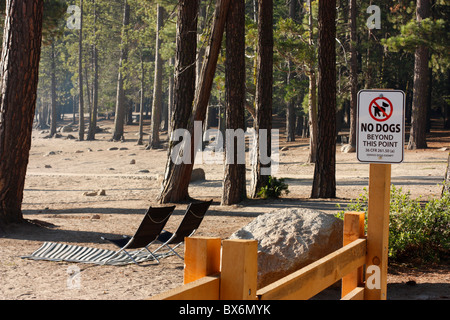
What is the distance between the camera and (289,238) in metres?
6.32

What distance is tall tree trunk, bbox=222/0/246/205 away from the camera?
14.1 metres

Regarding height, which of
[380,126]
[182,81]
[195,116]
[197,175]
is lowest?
[197,175]

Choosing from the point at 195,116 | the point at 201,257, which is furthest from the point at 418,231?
the point at 195,116

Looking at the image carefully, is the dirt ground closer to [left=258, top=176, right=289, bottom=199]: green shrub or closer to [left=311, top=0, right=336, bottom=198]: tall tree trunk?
[left=258, top=176, right=289, bottom=199]: green shrub

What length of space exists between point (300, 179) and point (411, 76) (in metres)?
18.4

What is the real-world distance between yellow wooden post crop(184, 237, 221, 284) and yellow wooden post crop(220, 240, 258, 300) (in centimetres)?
8

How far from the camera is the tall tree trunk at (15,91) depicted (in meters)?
10.2

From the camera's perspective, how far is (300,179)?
1994 centimetres

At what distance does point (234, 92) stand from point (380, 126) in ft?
34.2

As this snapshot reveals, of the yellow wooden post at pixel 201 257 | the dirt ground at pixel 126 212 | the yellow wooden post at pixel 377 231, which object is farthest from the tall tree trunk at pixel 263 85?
the yellow wooden post at pixel 201 257

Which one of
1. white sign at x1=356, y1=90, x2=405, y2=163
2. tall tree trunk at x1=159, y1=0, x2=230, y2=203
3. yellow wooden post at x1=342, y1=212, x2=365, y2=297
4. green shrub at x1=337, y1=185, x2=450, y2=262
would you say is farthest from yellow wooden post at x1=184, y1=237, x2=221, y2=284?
tall tree trunk at x1=159, y1=0, x2=230, y2=203

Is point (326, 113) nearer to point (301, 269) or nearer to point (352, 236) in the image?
point (352, 236)

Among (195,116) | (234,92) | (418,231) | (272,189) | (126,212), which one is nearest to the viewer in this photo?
(418,231)

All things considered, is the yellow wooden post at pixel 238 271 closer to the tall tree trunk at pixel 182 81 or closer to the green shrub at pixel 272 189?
the tall tree trunk at pixel 182 81
